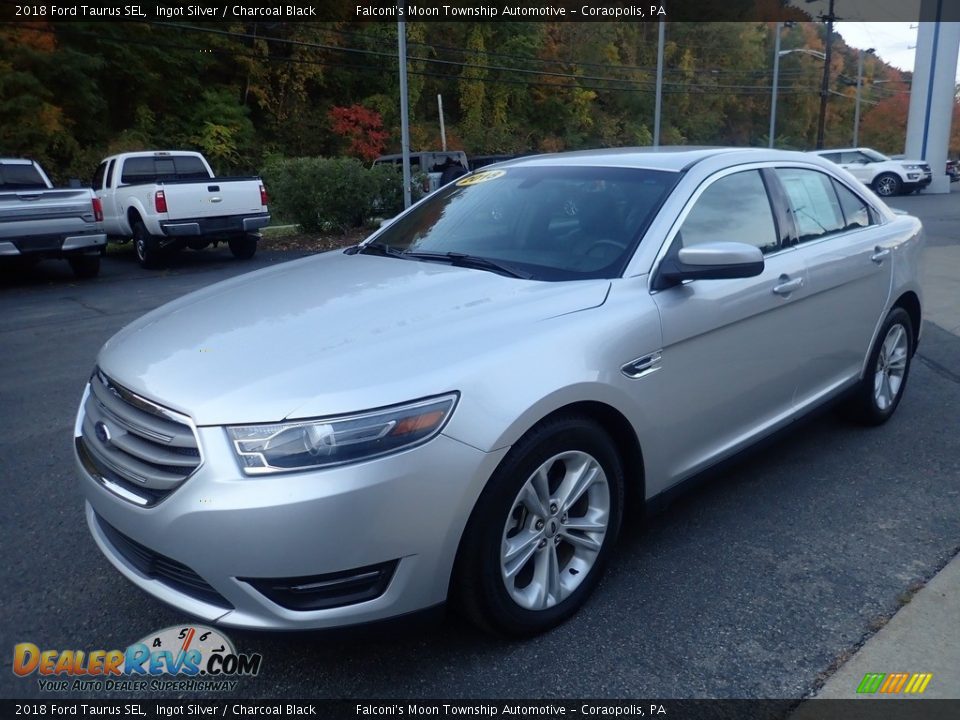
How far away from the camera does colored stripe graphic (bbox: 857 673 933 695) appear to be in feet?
8.32

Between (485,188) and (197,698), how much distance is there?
8.70ft

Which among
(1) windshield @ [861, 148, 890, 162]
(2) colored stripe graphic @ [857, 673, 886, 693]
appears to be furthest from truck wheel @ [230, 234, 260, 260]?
(1) windshield @ [861, 148, 890, 162]

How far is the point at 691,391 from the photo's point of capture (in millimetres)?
3219

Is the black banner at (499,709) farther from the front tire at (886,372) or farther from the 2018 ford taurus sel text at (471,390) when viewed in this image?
the front tire at (886,372)

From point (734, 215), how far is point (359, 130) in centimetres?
3601

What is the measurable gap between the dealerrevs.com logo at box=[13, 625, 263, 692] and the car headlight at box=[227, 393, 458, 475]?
2.86 feet

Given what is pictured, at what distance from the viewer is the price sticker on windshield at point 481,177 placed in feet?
13.9

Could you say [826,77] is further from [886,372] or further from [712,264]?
[712,264]

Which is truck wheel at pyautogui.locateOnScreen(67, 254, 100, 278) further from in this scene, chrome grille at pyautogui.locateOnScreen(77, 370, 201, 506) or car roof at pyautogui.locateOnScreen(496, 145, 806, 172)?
chrome grille at pyautogui.locateOnScreen(77, 370, 201, 506)

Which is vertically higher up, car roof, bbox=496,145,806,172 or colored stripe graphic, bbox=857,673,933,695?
car roof, bbox=496,145,806,172

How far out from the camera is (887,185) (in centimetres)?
2873

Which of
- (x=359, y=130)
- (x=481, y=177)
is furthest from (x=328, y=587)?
(x=359, y=130)

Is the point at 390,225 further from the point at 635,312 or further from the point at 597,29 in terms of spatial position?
the point at 597,29

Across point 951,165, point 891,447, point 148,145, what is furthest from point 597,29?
point 891,447
